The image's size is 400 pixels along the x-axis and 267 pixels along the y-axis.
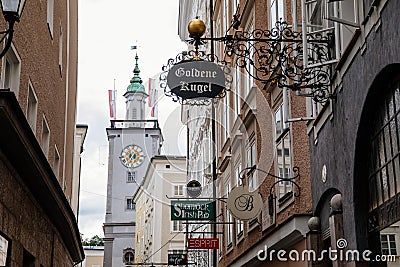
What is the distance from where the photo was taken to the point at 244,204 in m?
15.3

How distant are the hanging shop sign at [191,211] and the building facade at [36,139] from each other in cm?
289

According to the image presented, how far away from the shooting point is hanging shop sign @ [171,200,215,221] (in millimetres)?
18859

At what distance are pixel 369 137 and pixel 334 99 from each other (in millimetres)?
1424

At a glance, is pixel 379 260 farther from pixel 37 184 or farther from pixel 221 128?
pixel 221 128

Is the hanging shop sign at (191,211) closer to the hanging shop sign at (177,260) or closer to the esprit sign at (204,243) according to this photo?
the esprit sign at (204,243)

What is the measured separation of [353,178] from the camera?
9.81m

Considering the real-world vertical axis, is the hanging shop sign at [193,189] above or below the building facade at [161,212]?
below

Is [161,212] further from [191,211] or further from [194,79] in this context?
[194,79]

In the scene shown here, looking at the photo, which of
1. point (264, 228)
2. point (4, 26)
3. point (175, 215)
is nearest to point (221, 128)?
point (175, 215)

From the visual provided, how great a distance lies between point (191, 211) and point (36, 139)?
25.6ft

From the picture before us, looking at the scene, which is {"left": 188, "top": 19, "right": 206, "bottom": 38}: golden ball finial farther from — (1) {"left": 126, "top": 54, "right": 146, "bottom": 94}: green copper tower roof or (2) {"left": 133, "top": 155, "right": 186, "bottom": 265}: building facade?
(1) {"left": 126, "top": 54, "right": 146, "bottom": 94}: green copper tower roof

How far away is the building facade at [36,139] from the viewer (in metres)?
11.2

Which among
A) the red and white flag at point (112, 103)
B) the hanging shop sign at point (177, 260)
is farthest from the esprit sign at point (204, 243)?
Answer: the red and white flag at point (112, 103)

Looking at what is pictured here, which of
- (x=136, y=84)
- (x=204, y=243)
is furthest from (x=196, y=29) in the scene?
(x=136, y=84)
